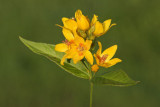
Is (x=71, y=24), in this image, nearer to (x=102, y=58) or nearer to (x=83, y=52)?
(x=83, y=52)

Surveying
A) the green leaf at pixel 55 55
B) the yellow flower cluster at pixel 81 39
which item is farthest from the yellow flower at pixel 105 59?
the green leaf at pixel 55 55

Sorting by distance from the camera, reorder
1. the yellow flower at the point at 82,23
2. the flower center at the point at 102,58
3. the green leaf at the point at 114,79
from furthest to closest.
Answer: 1. the flower center at the point at 102,58
2. the yellow flower at the point at 82,23
3. the green leaf at the point at 114,79

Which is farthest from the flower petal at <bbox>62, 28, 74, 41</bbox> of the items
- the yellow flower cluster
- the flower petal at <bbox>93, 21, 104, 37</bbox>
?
the flower petal at <bbox>93, 21, 104, 37</bbox>

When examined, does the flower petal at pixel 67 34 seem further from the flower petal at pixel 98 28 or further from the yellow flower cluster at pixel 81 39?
the flower petal at pixel 98 28

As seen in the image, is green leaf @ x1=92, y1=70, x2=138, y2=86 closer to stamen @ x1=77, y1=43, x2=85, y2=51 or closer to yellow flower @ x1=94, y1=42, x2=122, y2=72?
yellow flower @ x1=94, y1=42, x2=122, y2=72

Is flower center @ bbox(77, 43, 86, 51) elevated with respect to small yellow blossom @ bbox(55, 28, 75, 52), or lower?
lower

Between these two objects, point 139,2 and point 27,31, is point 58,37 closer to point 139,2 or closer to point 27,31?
point 27,31

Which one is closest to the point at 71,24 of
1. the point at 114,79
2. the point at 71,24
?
the point at 71,24

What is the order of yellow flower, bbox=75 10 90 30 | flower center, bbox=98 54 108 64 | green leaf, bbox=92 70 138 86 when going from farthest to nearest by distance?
flower center, bbox=98 54 108 64, yellow flower, bbox=75 10 90 30, green leaf, bbox=92 70 138 86
